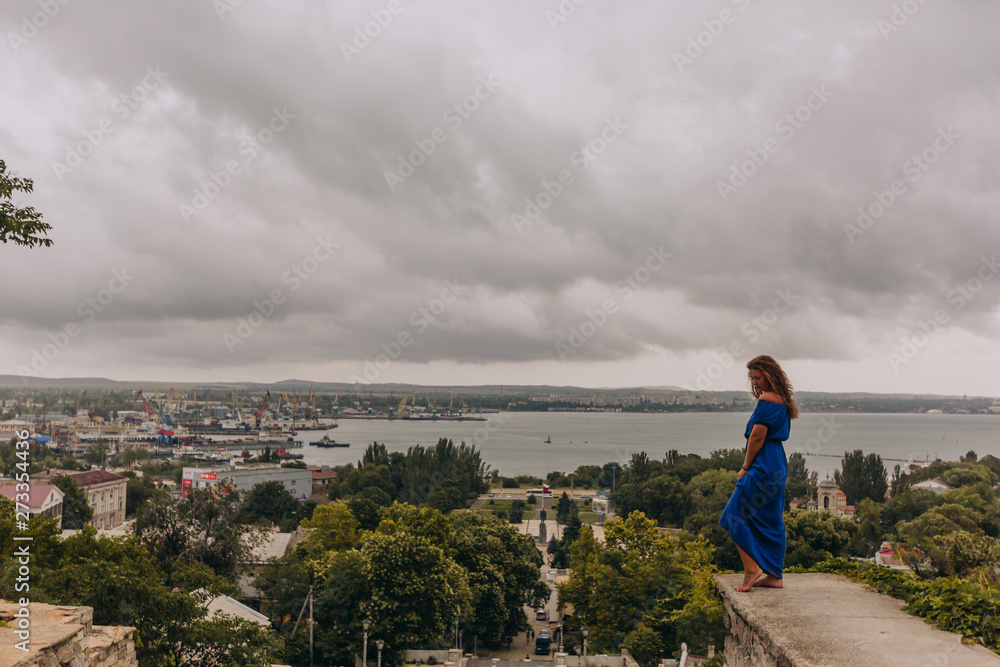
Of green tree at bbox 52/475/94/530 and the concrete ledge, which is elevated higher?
the concrete ledge

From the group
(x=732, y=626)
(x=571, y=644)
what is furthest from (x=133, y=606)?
(x=571, y=644)

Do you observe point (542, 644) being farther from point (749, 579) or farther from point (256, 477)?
point (256, 477)

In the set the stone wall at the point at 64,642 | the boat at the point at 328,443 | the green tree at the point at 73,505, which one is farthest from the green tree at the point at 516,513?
the boat at the point at 328,443

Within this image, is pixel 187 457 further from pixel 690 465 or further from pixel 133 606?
pixel 133 606

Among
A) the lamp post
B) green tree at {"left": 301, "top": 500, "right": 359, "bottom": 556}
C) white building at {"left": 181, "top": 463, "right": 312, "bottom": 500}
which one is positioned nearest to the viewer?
the lamp post

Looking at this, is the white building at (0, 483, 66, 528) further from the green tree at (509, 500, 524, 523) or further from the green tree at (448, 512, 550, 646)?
the green tree at (509, 500, 524, 523)

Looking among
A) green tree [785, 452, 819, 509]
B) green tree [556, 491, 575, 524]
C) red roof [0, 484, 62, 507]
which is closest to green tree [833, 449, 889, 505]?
green tree [785, 452, 819, 509]

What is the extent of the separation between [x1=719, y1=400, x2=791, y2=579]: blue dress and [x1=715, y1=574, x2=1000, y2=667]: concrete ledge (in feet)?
0.84

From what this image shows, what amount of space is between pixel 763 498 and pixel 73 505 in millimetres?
46218

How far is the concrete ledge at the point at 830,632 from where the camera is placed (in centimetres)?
309

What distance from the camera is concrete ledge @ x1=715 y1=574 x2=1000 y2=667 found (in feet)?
10.1

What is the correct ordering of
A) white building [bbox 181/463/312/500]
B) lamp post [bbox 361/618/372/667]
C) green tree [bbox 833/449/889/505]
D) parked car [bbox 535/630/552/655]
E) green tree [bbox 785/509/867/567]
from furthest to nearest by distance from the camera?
white building [bbox 181/463/312/500] < green tree [bbox 833/449/889/505] < green tree [bbox 785/509/867/567] < parked car [bbox 535/630/552/655] < lamp post [bbox 361/618/372/667]

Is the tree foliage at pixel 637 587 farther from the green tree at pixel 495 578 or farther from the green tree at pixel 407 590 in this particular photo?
→ the green tree at pixel 407 590

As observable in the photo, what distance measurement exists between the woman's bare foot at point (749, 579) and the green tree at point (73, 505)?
146ft
